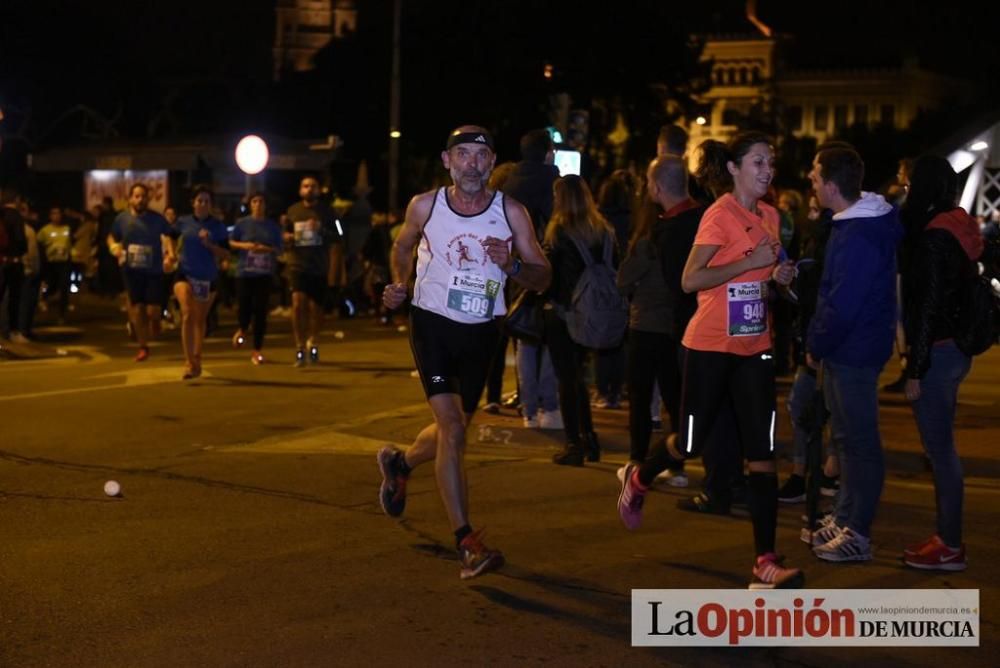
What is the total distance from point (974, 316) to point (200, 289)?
1011 centimetres

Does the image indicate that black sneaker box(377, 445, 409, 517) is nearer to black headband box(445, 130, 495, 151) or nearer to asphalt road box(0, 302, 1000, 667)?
asphalt road box(0, 302, 1000, 667)

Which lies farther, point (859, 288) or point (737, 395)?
point (859, 288)

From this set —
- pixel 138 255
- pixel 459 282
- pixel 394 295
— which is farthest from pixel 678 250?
pixel 138 255

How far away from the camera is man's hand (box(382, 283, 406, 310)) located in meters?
7.41

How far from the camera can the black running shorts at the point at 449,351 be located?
7.34 metres

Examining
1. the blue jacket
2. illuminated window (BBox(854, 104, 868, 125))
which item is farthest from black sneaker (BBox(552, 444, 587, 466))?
illuminated window (BBox(854, 104, 868, 125))

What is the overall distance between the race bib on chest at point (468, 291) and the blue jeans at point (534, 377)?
197 inches

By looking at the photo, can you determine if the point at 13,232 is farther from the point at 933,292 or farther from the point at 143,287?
the point at 933,292

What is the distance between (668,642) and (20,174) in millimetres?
68397

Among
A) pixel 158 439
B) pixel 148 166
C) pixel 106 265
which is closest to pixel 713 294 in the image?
pixel 158 439

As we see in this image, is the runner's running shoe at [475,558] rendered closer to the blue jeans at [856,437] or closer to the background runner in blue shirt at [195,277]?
the blue jeans at [856,437]

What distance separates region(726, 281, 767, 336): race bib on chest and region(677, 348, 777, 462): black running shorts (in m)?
0.11

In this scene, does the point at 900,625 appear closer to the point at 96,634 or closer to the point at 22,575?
the point at 96,634

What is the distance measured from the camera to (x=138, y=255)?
17141mm
